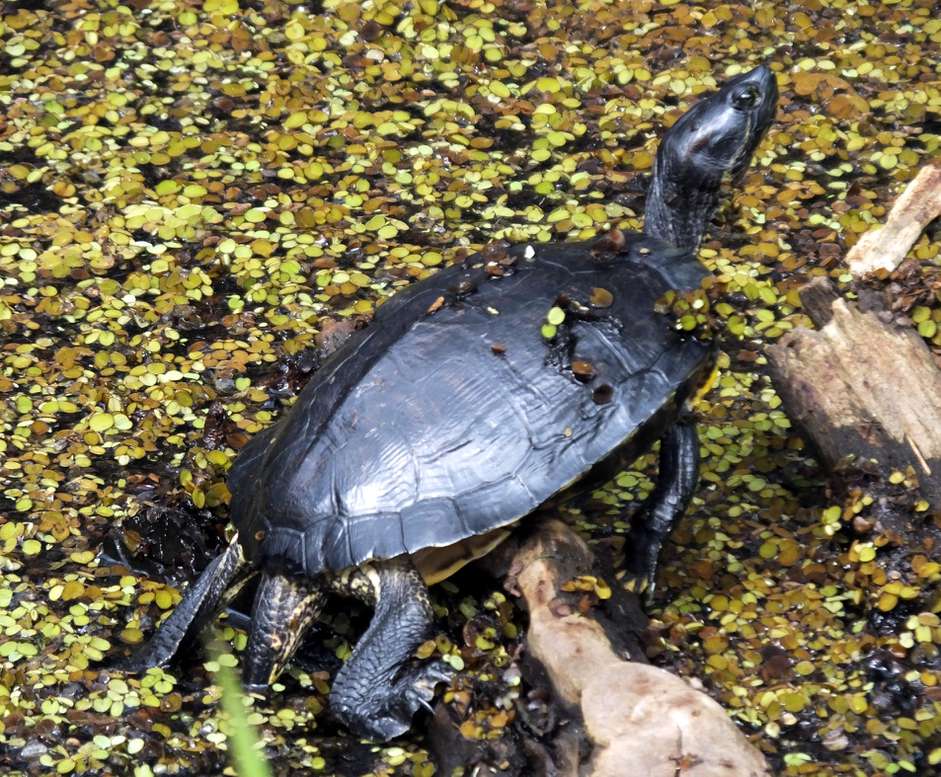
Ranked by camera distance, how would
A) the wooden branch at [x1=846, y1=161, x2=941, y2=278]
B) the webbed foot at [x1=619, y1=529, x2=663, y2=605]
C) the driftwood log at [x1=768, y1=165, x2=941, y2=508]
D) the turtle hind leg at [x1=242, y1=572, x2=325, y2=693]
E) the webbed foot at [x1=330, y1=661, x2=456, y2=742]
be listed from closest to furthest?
the webbed foot at [x1=330, y1=661, x2=456, y2=742]
the turtle hind leg at [x1=242, y1=572, x2=325, y2=693]
the webbed foot at [x1=619, y1=529, x2=663, y2=605]
the driftwood log at [x1=768, y1=165, x2=941, y2=508]
the wooden branch at [x1=846, y1=161, x2=941, y2=278]

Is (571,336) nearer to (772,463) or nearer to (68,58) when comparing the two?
(772,463)

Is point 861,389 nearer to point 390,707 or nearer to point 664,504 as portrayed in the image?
point 664,504

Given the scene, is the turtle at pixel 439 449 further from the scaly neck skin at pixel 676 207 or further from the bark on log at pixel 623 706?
the scaly neck skin at pixel 676 207

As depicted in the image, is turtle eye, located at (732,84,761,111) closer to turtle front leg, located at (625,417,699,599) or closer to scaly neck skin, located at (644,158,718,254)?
scaly neck skin, located at (644,158,718,254)

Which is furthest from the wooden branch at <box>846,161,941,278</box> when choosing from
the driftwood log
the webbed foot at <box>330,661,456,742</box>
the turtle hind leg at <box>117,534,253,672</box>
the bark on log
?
the turtle hind leg at <box>117,534,253,672</box>

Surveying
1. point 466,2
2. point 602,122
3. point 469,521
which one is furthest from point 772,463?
point 466,2

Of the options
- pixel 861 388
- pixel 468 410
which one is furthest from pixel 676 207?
pixel 468 410
